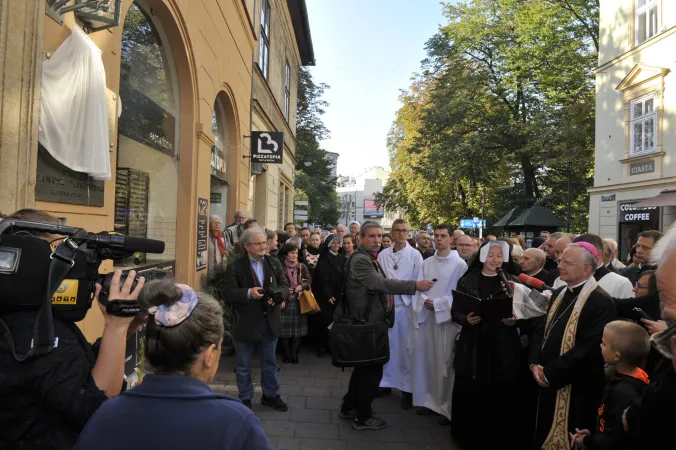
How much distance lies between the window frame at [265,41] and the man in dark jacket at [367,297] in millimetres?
10184

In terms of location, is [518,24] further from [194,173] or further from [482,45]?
[194,173]

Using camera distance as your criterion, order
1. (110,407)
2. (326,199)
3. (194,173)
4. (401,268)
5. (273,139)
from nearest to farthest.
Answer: (110,407) < (401,268) < (194,173) < (273,139) < (326,199)

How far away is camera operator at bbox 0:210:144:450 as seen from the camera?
1.47 metres

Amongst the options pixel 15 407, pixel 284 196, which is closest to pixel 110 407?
pixel 15 407

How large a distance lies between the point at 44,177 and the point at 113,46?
1.70m

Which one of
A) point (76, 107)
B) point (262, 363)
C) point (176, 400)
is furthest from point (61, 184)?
point (176, 400)

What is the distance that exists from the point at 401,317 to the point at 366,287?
149cm

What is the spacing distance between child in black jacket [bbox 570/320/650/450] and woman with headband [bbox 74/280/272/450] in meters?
2.09

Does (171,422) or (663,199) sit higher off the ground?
(663,199)

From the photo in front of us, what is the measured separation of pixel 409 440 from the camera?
166 inches

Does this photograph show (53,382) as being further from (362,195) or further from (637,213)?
(362,195)

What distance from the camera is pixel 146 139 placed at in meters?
6.19

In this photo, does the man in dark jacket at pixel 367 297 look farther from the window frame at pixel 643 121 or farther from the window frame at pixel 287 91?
the window frame at pixel 287 91

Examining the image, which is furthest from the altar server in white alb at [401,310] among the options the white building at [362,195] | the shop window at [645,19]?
Answer: the white building at [362,195]
